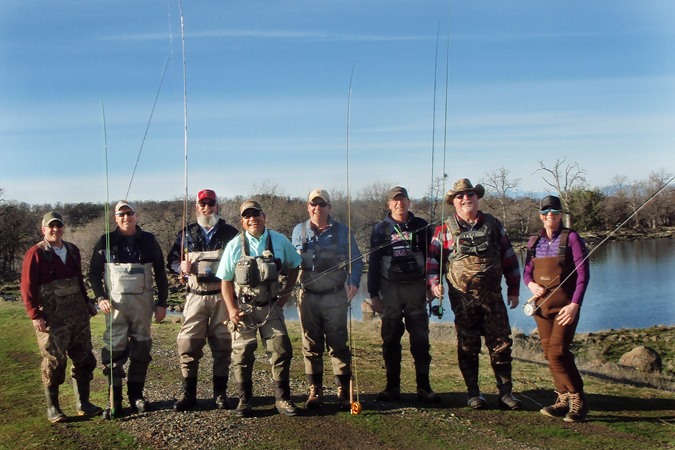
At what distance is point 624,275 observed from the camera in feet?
144

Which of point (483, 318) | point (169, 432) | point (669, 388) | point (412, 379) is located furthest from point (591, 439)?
point (169, 432)

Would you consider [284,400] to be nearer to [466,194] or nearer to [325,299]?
[325,299]

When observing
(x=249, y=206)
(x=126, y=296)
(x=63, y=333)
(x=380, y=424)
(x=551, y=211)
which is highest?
(x=249, y=206)

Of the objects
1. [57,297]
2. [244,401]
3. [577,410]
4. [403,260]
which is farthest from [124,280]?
[577,410]

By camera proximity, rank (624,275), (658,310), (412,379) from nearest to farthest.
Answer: (412,379) → (658,310) → (624,275)

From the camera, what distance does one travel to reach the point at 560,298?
Result: 6.52 m

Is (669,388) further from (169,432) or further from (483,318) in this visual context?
(169,432)

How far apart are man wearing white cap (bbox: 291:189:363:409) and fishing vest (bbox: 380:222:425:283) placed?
15.9 inches

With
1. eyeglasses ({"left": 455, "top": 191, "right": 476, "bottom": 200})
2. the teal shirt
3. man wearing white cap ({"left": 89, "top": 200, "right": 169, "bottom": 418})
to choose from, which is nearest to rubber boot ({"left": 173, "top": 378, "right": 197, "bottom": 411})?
man wearing white cap ({"left": 89, "top": 200, "right": 169, "bottom": 418})

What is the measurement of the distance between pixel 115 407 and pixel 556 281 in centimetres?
520

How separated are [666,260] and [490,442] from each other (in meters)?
51.8

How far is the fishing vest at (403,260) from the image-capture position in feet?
23.4

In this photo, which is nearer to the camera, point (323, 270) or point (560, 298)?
point (560, 298)

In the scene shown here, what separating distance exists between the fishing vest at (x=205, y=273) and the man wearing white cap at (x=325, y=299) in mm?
1001
